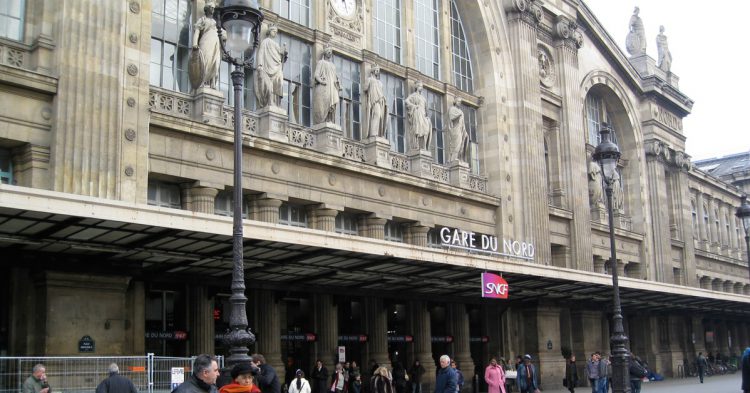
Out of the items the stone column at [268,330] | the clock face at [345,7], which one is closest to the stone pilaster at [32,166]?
the stone column at [268,330]

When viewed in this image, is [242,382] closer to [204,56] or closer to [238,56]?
[238,56]

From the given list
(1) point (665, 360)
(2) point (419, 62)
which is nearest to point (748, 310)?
(1) point (665, 360)

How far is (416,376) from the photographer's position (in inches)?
1223

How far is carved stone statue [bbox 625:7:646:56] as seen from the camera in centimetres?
5641

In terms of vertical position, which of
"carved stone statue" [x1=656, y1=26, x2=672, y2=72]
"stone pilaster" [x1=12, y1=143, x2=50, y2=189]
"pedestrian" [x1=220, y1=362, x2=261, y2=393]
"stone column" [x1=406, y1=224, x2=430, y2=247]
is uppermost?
"carved stone statue" [x1=656, y1=26, x2=672, y2=72]

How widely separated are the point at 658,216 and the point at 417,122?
82.7ft

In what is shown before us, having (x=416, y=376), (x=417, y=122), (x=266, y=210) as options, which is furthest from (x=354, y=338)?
(x=417, y=122)

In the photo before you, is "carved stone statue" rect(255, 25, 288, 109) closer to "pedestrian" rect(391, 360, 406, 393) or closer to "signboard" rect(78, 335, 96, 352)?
"pedestrian" rect(391, 360, 406, 393)

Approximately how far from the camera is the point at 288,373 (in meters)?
28.2

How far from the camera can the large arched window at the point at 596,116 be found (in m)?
48.7

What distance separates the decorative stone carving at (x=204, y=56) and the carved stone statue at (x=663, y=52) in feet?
138

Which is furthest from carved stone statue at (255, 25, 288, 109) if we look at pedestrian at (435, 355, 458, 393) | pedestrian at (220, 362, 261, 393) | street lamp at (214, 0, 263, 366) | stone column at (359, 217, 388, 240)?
pedestrian at (220, 362, 261, 393)

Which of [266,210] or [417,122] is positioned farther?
[417,122]

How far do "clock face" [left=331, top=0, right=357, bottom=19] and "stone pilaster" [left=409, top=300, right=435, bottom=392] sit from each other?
11.3m
